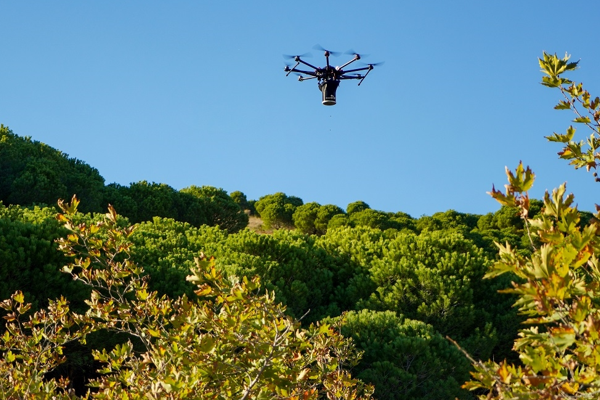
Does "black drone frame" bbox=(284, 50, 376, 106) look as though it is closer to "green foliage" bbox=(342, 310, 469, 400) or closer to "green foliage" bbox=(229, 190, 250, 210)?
"green foliage" bbox=(342, 310, 469, 400)

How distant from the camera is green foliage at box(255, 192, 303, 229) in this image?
51312 millimetres

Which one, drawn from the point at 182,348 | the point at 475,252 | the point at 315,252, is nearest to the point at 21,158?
the point at 315,252

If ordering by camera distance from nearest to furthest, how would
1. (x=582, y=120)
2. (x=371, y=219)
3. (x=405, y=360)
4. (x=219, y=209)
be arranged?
(x=582, y=120), (x=405, y=360), (x=219, y=209), (x=371, y=219)

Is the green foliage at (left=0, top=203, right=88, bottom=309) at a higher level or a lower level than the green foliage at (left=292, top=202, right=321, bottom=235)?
lower

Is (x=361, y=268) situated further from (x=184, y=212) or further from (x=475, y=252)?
(x=184, y=212)

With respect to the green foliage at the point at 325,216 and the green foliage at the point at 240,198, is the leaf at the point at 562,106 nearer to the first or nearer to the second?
the green foliage at the point at 325,216

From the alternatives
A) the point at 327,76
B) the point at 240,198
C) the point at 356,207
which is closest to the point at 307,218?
the point at 356,207

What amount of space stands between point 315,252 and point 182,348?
1339 centimetres

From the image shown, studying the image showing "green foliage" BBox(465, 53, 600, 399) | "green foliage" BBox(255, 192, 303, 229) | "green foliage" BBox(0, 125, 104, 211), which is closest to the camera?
"green foliage" BBox(465, 53, 600, 399)

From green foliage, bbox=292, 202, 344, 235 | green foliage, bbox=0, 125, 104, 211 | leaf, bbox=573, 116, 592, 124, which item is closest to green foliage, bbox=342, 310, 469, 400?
leaf, bbox=573, 116, 592, 124

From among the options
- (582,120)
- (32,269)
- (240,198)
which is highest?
(240,198)

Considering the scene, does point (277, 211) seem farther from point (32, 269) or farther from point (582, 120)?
point (582, 120)

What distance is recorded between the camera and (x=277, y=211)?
5122 centimetres

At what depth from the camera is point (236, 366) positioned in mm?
4137
